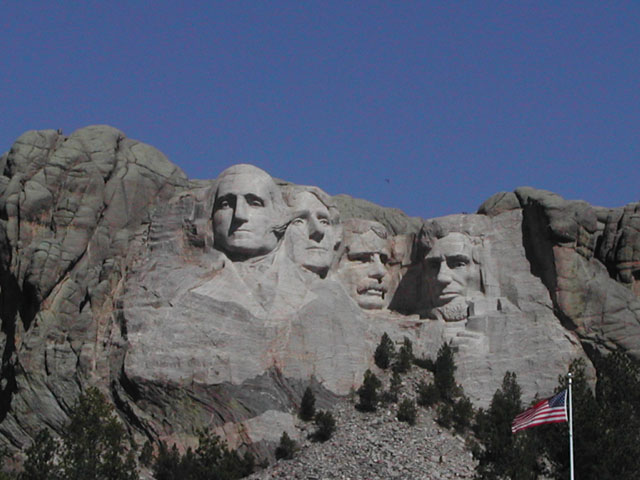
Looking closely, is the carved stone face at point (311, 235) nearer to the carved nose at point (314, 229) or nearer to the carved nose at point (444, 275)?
the carved nose at point (314, 229)

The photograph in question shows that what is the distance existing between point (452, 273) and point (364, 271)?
2647mm

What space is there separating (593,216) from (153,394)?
44.5 feet

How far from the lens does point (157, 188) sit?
51375 mm

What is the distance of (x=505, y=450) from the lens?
4375 centimetres

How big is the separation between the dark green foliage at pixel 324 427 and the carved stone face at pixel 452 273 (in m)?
5.77

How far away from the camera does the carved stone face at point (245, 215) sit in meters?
49.1

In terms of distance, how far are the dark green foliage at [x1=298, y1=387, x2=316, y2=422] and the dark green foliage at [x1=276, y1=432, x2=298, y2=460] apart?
1.27 m

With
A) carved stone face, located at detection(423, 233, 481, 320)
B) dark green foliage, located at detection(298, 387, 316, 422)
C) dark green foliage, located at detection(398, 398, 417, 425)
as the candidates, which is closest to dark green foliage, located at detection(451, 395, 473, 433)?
dark green foliage, located at detection(398, 398, 417, 425)

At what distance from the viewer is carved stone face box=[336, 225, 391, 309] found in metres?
51.8

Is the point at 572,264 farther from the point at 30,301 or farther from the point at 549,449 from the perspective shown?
the point at 30,301

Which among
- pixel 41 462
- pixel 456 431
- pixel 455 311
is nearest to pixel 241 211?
pixel 455 311

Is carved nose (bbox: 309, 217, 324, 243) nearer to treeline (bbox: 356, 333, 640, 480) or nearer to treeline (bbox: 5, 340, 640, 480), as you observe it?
treeline (bbox: 356, 333, 640, 480)

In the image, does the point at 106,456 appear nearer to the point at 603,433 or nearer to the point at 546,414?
the point at 546,414

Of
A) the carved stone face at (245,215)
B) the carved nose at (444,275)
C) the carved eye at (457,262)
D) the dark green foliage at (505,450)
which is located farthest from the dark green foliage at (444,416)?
the carved stone face at (245,215)
